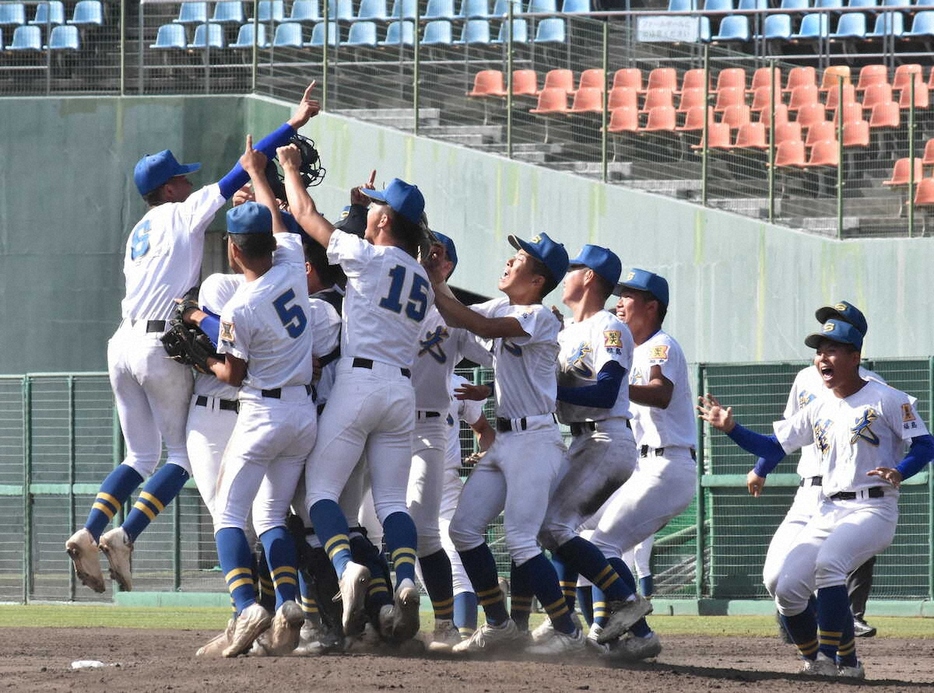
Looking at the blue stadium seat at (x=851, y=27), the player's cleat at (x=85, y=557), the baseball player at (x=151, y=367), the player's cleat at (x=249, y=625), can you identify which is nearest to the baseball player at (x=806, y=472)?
the player's cleat at (x=249, y=625)

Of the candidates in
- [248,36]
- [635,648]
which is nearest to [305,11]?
[248,36]

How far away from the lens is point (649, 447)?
8.52 meters

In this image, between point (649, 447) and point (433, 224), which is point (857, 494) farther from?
Answer: point (433, 224)

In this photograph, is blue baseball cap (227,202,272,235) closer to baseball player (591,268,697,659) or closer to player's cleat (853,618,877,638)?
baseball player (591,268,697,659)

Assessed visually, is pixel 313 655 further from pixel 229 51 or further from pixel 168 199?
pixel 229 51

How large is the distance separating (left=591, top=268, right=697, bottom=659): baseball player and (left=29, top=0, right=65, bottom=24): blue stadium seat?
37.2 ft

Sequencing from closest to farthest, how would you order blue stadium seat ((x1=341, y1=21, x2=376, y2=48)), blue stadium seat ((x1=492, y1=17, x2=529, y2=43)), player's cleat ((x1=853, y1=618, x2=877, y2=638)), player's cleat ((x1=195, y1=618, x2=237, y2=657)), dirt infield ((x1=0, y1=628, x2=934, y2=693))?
dirt infield ((x1=0, y1=628, x2=934, y2=693))
player's cleat ((x1=195, y1=618, x2=237, y2=657))
player's cleat ((x1=853, y1=618, x2=877, y2=638))
blue stadium seat ((x1=341, y1=21, x2=376, y2=48))
blue stadium seat ((x1=492, y1=17, x2=529, y2=43))

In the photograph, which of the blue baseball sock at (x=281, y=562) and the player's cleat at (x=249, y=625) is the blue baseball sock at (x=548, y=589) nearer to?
the blue baseball sock at (x=281, y=562)

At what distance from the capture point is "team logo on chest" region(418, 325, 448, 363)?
306 inches

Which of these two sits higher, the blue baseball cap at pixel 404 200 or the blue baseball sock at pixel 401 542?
the blue baseball cap at pixel 404 200

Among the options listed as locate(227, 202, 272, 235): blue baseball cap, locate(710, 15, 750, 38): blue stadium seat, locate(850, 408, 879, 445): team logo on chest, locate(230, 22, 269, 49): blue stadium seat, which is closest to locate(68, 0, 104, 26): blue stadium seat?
locate(230, 22, 269, 49): blue stadium seat

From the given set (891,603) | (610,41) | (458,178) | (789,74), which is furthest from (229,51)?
(891,603)

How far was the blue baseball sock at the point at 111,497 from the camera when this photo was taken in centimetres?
779

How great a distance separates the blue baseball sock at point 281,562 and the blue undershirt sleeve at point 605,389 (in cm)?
158
